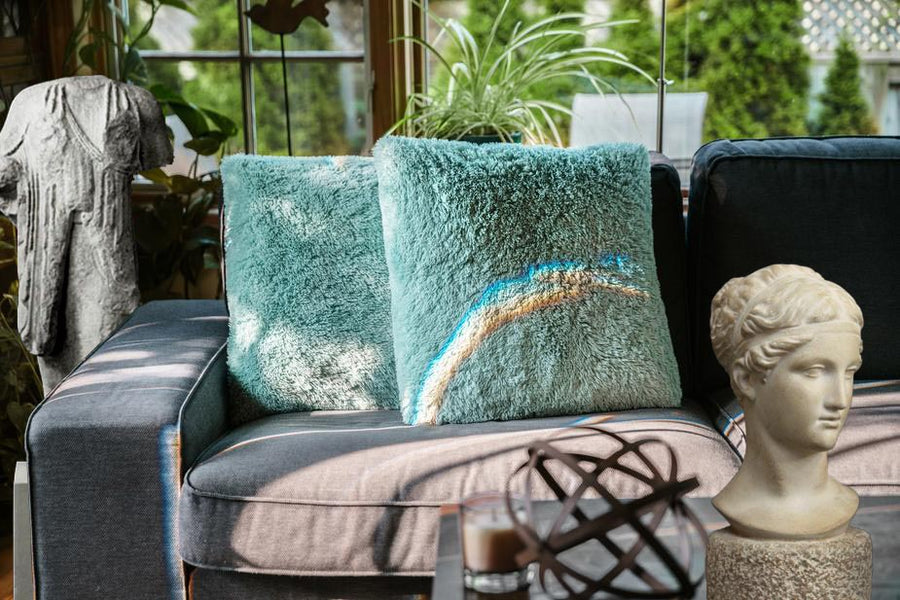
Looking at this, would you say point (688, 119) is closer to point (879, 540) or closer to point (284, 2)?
point (284, 2)

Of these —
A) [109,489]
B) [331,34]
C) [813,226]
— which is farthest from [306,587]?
[331,34]

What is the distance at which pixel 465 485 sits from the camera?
1.47 m

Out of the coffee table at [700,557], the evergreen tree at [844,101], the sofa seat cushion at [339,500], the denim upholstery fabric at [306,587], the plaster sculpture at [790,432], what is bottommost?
the denim upholstery fabric at [306,587]

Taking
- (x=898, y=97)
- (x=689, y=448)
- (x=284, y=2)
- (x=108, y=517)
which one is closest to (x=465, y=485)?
(x=689, y=448)

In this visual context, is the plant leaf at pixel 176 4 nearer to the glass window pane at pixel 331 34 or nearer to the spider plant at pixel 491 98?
the glass window pane at pixel 331 34

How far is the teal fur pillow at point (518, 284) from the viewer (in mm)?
1714

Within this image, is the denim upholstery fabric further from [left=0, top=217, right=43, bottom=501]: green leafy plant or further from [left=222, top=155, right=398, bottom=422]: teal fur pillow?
[left=0, top=217, right=43, bottom=501]: green leafy plant

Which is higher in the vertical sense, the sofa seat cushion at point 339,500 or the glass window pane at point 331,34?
the glass window pane at point 331,34

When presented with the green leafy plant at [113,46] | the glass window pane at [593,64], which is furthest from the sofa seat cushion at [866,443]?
the green leafy plant at [113,46]

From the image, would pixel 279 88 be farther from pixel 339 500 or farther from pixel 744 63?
pixel 339 500

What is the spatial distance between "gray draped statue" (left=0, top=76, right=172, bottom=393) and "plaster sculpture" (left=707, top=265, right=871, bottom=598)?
4.82 feet

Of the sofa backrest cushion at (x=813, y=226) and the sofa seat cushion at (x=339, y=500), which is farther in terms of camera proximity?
the sofa backrest cushion at (x=813, y=226)

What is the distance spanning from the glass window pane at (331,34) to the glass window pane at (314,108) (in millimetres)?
54

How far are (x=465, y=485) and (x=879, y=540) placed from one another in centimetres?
61
